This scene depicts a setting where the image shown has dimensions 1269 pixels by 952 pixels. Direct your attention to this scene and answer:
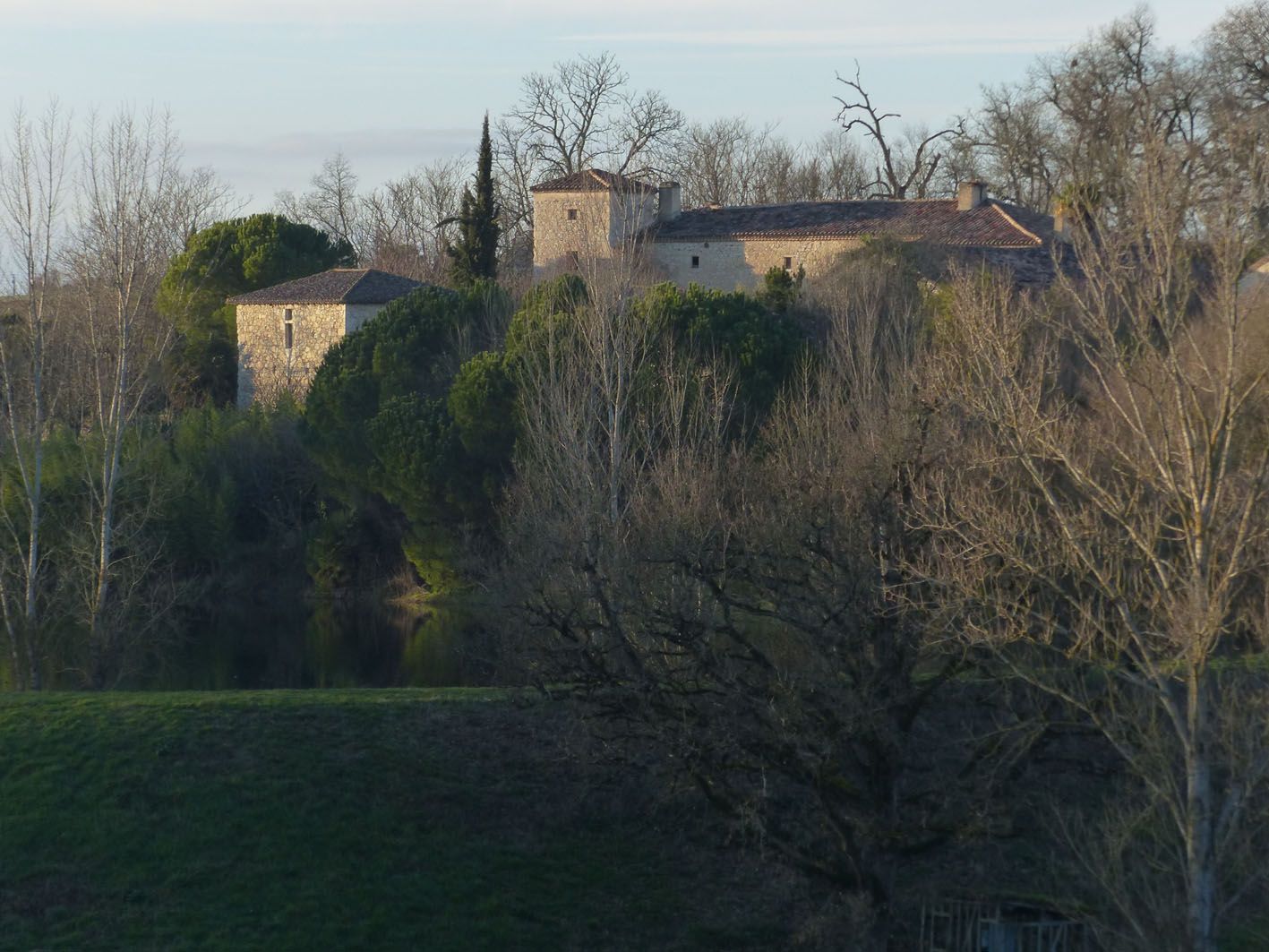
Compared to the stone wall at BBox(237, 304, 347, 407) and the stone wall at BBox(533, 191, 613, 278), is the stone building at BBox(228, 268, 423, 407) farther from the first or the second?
the stone wall at BBox(533, 191, 613, 278)

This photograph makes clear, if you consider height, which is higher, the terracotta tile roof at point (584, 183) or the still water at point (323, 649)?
the terracotta tile roof at point (584, 183)

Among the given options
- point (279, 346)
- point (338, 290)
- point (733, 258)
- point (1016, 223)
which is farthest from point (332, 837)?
point (279, 346)

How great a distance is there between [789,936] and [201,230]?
4487cm

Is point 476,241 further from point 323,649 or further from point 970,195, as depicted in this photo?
point 323,649

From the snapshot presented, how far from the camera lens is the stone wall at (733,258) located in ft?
140

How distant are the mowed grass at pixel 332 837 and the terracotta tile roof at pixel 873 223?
945 inches

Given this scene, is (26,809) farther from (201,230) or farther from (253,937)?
(201,230)

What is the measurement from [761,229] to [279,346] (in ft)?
50.8

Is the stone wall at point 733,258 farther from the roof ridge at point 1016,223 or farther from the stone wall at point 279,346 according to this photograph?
the stone wall at point 279,346

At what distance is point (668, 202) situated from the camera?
4650cm

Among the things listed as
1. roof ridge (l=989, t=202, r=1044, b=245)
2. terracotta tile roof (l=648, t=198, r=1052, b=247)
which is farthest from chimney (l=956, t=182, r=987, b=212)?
roof ridge (l=989, t=202, r=1044, b=245)

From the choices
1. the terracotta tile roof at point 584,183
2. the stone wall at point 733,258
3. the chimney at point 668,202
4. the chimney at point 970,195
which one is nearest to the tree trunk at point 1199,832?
the stone wall at point 733,258

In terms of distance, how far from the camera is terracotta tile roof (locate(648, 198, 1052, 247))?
129 feet

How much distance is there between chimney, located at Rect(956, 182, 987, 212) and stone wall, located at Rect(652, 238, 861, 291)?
12.6ft
